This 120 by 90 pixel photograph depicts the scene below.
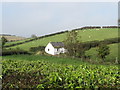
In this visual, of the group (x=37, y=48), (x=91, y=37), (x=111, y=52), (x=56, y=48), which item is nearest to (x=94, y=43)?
(x=111, y=52)

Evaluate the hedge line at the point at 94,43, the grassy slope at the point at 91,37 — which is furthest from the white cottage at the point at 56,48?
the hedge line at the point at 94,43

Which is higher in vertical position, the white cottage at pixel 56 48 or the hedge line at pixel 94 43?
the hedge line at pixel 94 43

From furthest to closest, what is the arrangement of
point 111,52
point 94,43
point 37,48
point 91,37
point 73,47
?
Answer: point 91,37 → point 37,48 → point 94,43 → point 111,52 → point 73,47

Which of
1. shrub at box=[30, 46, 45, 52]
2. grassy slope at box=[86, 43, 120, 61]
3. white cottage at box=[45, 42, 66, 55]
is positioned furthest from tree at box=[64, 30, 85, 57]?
shrub at box=[30, 46, 45, 52]

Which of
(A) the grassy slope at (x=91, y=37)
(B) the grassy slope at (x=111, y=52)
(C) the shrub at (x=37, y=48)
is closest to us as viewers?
(B) the grassy slope at (x=111, y=52)

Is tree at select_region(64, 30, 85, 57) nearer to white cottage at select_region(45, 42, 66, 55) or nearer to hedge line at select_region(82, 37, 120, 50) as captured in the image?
hedge line at select_region(82, 37, 120, 50)

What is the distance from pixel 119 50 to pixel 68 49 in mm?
10458

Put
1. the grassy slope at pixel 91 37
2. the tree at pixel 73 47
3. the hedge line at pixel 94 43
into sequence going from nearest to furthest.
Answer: the tree at pixel 73 47 → the hedge line at pixel 94 43 → the grassy slope at pixel 91 37

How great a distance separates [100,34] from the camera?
183 ft

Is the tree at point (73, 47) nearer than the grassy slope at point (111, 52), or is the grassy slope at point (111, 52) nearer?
the tree at point (73, 47)

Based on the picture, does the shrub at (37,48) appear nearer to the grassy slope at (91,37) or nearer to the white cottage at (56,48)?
the white cottage at (56,48)

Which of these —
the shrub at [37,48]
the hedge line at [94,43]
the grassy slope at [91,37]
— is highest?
the grassy slope at [91,37]

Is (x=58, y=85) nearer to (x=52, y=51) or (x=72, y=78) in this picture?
(x=72, y=78)

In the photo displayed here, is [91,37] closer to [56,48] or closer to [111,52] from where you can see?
[56,48]
